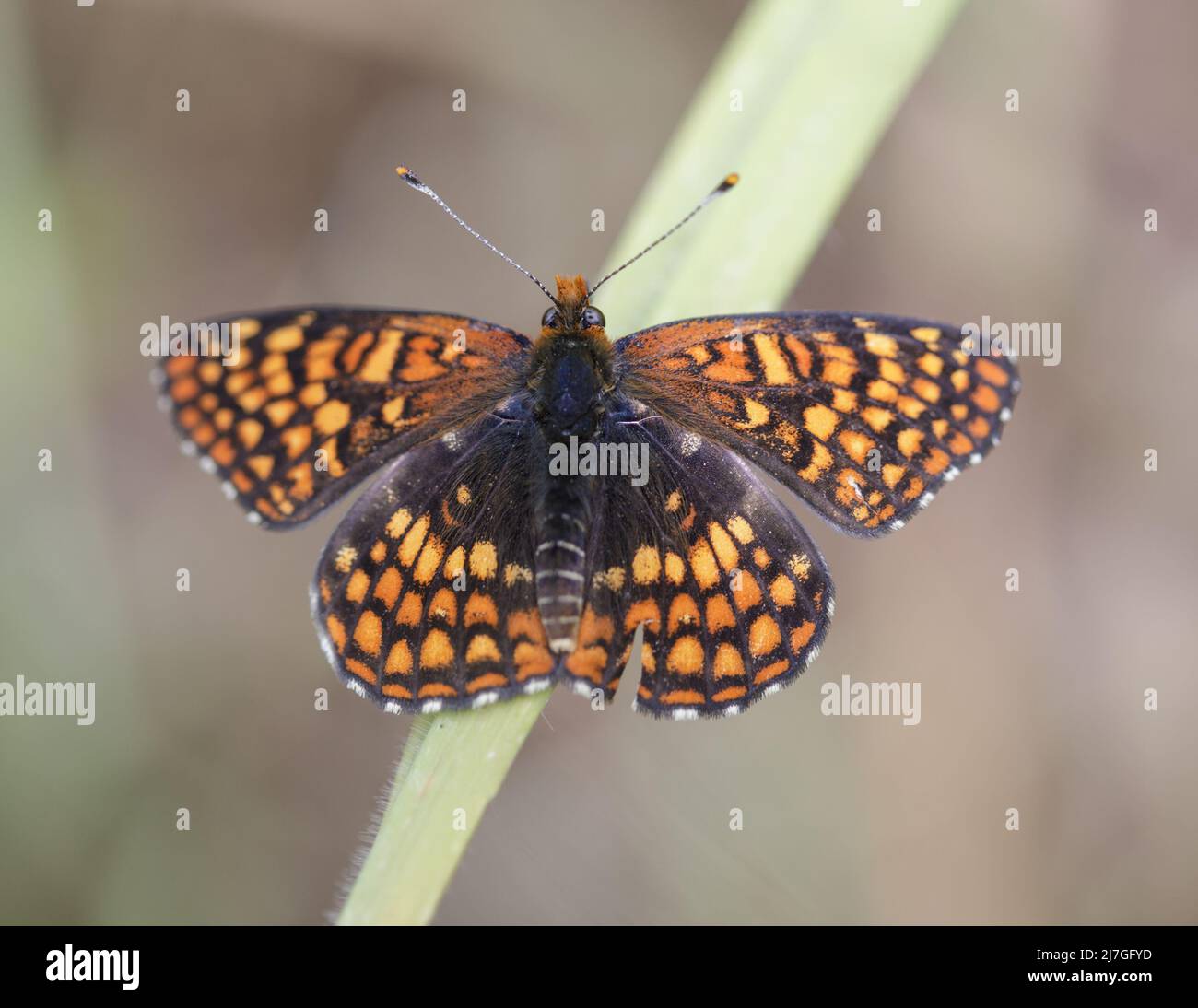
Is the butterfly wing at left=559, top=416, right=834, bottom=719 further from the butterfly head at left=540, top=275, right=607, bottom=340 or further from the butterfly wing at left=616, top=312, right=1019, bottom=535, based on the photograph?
the butterfly head at left=540, top=275, right=607, bottom=340

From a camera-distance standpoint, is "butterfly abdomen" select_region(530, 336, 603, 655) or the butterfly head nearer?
"butterfly abdomen" select_region(530, 336, 603, 655)

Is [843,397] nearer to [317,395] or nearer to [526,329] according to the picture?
[317,395]

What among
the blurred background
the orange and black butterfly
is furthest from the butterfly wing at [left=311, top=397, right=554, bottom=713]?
the blurred background

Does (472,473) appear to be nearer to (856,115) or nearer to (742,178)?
(742,178)

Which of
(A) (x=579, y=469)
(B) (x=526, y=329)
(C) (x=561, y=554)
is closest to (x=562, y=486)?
(A) (x=579, y=469)

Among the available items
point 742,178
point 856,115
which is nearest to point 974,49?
point 856,115

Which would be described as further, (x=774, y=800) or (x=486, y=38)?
(x=486, y=38)
